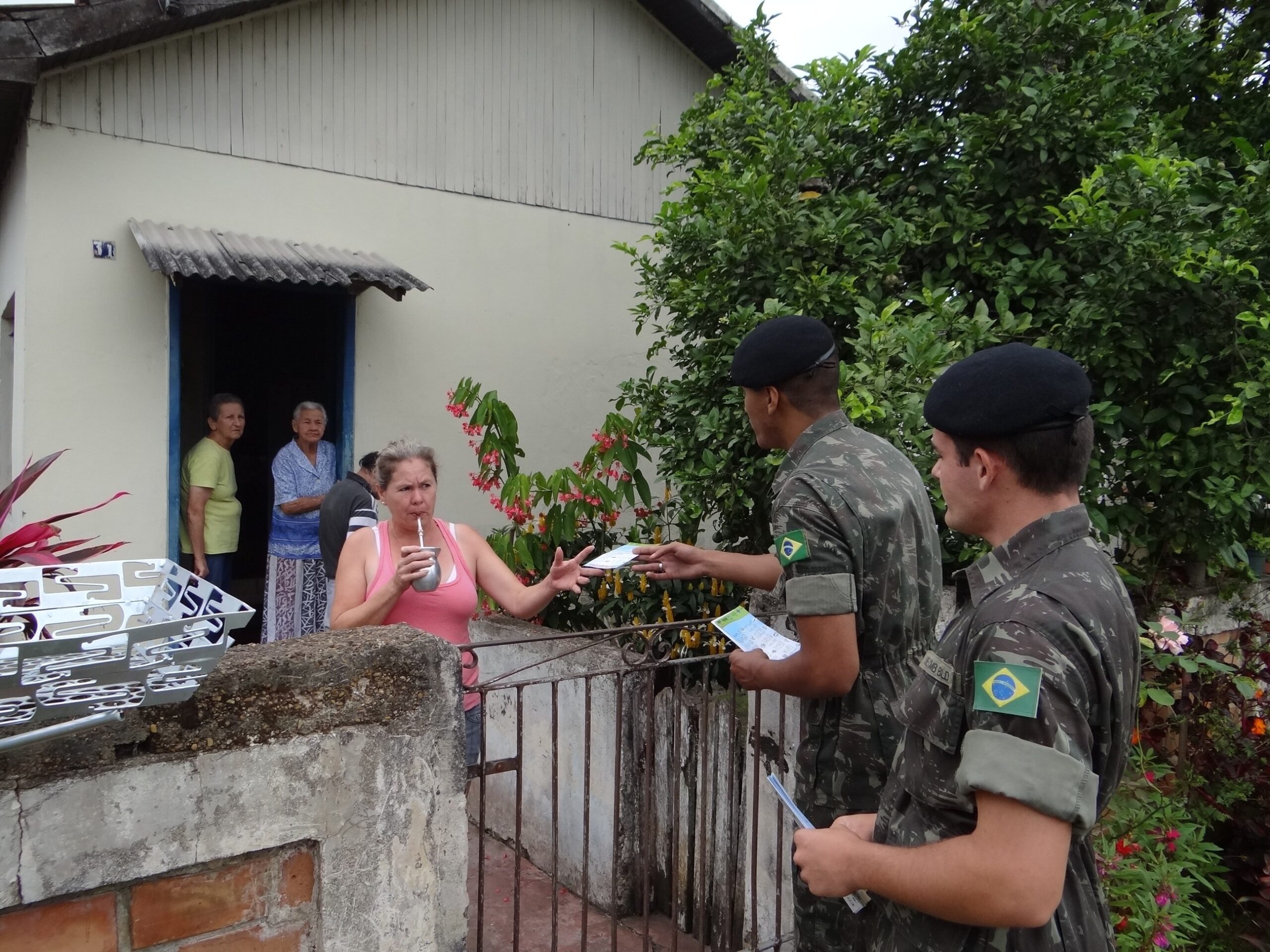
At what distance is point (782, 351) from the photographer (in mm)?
2428

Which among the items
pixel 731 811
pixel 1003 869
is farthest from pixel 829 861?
pixel 731 811

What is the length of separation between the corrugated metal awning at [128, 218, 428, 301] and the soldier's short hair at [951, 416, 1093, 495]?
4.70m

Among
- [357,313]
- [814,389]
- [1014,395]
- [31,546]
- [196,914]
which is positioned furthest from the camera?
[357,313]

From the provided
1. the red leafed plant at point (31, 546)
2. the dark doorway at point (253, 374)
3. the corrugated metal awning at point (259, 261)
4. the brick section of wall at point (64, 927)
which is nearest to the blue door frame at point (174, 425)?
the corrugated metal awning at point (259, 261)

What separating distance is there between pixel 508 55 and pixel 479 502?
3304mm

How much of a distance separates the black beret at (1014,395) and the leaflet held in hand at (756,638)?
1.03m

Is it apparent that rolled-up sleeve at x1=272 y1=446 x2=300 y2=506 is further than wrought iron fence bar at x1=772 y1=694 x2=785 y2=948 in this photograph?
Yes

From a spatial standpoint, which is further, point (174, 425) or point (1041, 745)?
point (174, 425)

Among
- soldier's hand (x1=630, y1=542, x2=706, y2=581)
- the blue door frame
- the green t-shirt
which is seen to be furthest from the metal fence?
the blue door frame

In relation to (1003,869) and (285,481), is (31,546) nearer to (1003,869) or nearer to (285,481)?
(1003,869)

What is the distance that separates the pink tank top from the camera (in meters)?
3.12

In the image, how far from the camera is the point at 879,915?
173 cm

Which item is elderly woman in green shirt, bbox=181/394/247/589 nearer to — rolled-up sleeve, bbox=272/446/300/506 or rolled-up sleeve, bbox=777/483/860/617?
rolled-up sleeve, bbox=272/446/300/506

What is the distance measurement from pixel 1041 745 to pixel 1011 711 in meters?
0.06
